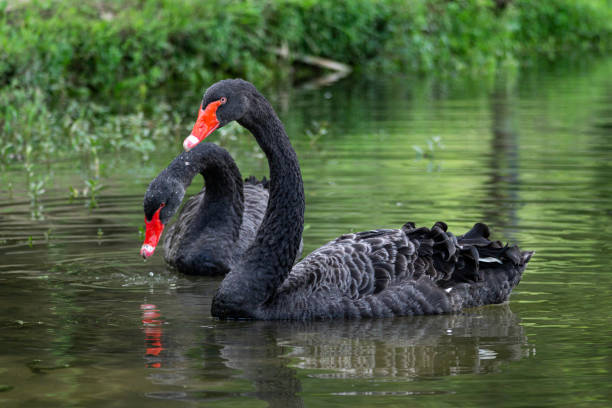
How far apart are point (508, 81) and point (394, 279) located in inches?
704

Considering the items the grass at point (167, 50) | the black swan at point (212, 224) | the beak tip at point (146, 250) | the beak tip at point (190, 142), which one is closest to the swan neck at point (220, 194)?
the black swan at point (212, 224)

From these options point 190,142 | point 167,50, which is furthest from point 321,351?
point 167,50

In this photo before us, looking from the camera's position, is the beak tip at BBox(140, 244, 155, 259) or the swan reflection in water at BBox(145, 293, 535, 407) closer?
the swan reflection in water at BBox(145, 293, 535, 407)

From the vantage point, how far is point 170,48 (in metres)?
20.8

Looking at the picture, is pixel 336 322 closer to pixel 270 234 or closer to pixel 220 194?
pixel 270 234

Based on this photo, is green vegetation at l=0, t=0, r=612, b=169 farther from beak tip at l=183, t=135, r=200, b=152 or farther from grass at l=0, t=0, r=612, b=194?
beak tip at l=183, t=135, r=200, b=152

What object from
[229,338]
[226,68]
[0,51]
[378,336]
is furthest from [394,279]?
[226,68]

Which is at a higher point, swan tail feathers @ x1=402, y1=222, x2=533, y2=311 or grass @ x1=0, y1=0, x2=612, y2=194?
grass @ x1=0, y1=0, x2=612, y2=194

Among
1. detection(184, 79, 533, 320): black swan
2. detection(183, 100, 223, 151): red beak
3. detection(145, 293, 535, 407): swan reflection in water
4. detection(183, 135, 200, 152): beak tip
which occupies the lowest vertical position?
detection(145, 293, 535, 407): swan reflection in water

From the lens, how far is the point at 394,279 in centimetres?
592

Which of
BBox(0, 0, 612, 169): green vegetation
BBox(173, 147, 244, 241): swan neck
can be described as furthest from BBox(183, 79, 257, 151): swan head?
BBox(0, 0, 612, 169): green vegetation

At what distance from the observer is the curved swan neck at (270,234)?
587 cm

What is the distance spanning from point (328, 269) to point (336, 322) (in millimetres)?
293

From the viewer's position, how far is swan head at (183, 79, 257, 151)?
5648mm
